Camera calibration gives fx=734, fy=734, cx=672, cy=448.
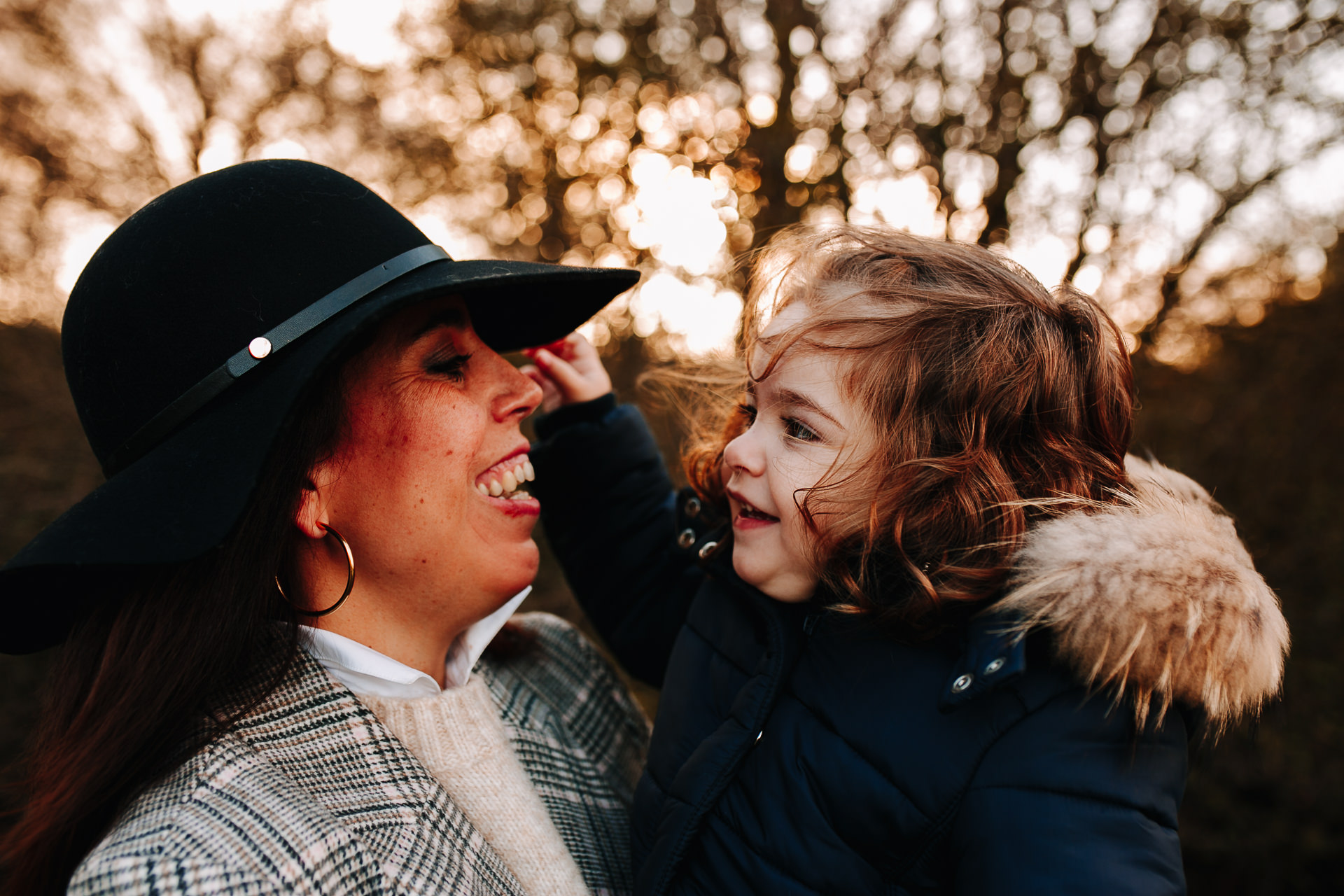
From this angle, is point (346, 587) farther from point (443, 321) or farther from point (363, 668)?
point (443, 321)

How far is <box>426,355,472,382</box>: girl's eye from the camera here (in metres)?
1.56

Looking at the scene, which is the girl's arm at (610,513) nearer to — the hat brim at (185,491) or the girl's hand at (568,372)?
the girl's hand at (568,372)

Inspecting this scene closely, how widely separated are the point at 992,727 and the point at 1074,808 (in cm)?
17

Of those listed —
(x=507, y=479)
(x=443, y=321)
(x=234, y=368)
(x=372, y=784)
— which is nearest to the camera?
(x=234, y=368)

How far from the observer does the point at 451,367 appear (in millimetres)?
1606

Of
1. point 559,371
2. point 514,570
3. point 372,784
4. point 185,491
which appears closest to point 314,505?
point 185,491

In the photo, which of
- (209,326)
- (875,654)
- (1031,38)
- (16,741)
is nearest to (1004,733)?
(875,654)

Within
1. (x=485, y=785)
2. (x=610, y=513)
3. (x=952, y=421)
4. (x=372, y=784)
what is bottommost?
(x=485, y=785)

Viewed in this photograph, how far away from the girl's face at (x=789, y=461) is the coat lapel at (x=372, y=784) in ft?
2.52

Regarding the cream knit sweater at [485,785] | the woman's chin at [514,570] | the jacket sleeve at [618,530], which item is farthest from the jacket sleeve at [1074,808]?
the jacket sleeve at [618,530]

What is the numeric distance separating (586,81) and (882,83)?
4.65 ft

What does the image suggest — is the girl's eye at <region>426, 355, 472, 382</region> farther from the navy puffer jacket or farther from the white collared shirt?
the navy puffer jacket

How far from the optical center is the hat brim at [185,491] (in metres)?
1.10

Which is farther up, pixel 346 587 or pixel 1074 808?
pixel 346 587
